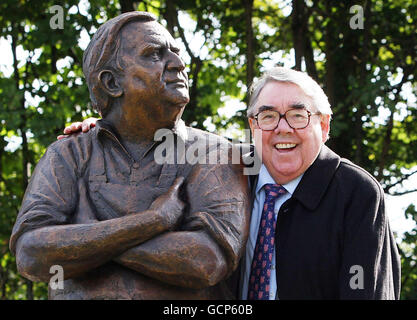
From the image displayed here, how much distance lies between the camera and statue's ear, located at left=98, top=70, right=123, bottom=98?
12.2 feet

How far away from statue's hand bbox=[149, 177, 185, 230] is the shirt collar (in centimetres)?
53

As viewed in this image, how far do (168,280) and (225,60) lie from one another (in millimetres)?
5724

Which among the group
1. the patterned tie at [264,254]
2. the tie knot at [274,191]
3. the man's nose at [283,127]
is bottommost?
the patterned tie at [264,254]

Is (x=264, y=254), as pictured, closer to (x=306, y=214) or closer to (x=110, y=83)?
(x=306, y=214)

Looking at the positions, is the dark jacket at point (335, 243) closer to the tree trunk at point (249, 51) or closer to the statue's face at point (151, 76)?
the statue's face at point (151, 76)

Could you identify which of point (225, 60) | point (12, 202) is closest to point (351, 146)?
point (225, 60)

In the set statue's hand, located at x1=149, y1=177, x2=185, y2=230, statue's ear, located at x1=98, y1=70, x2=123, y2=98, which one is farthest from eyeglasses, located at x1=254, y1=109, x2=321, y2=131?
statue's ear, located at x1=98, y1=70, x2=123, y2=98

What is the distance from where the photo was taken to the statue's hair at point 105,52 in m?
3.68

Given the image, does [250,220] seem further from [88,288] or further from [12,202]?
[12,202]

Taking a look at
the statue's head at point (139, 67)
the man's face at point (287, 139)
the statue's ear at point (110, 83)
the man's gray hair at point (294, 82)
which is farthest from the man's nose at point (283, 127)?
the statue's ear at point (110, 83)

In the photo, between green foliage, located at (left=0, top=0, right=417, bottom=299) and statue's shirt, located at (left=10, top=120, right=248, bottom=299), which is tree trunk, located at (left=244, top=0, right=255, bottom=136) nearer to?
green foliage, located at (left=0, top=0, right=417, bottom=299)

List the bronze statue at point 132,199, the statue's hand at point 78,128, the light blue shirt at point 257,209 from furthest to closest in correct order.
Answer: the statue's hand at point 78,128 < the light blue shirt at point 257,209 < the bronze statue at point 132,199

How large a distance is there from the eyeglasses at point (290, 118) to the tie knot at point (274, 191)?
12.2 inches

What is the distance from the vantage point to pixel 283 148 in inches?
150
